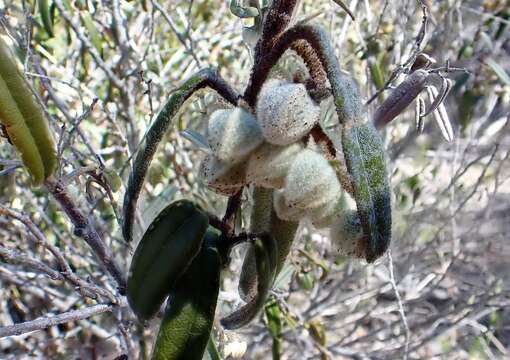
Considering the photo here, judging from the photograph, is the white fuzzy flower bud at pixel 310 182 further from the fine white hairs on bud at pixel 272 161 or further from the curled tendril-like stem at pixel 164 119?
the curled tendril-like stem at pixel 164 119

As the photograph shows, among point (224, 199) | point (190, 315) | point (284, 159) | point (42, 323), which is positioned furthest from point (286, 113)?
point (224, 199)

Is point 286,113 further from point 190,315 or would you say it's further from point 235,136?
point 190,315

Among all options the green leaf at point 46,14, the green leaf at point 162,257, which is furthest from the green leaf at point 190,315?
the green leaf at point 46,14

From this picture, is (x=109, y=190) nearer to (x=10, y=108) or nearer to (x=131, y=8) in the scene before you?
(x=10, y=108)

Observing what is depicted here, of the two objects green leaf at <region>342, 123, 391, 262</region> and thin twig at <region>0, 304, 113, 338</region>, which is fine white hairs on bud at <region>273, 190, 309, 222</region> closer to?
green leaf at <region>342, 123, 391, 262</region>

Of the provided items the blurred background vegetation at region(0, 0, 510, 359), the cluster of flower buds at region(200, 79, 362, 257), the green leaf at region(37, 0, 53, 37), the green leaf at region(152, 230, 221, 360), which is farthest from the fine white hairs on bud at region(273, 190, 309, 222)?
the green leaf at region(37, 0, 53, 37)
